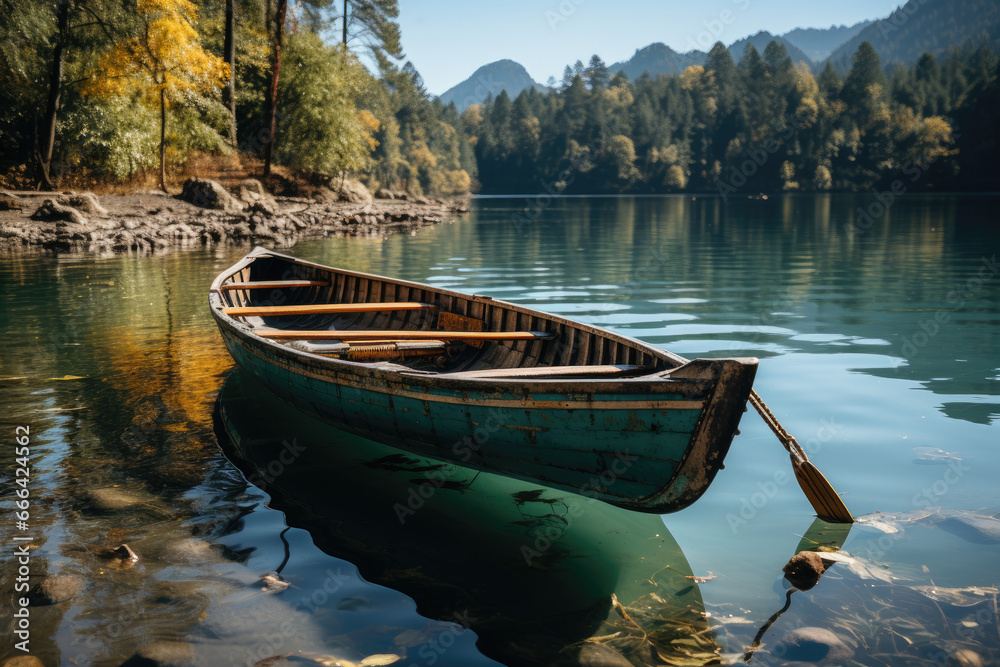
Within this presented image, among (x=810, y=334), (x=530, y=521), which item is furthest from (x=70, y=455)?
(x=810, y=334)

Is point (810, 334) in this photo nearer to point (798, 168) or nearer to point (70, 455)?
point (70, 455)

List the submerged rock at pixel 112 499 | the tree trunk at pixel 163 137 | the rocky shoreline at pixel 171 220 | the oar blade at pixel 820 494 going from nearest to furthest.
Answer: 1. the oar blade at pixel 820 494
2. the submerged rock at pixel 112 499
3. the rocky shoreline at pixel 171 220
4. the tree trunk at pixel 163 137

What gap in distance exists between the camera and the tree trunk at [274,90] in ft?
115

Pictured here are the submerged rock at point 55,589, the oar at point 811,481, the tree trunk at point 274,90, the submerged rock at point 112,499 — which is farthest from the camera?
the tree trunk at point 274,90

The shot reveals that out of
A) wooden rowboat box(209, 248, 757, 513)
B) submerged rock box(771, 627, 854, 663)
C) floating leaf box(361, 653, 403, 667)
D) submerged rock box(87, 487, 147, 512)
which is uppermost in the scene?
wooden rowboat box(209, 248, 757, 513)

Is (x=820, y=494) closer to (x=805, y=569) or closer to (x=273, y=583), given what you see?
(x=805, y=569)

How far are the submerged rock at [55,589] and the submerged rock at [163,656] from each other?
32.7 inches

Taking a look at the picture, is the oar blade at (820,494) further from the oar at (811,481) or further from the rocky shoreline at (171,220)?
the rocky shoreline at (171,220)

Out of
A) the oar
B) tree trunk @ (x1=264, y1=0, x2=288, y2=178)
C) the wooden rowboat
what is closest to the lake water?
the oar

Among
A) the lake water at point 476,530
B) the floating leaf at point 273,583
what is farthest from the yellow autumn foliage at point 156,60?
the floating leaf at point 273,583

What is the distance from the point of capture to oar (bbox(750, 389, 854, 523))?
4.51 meters

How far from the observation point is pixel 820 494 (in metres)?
4.77

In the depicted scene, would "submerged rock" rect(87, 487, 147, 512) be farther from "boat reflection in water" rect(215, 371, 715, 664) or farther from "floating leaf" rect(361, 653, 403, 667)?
"floating leaf" rect(361, 653, 403, 667)

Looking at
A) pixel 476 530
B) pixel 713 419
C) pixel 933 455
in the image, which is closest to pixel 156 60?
pixel 476 530
